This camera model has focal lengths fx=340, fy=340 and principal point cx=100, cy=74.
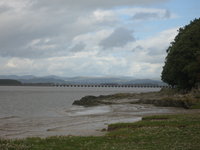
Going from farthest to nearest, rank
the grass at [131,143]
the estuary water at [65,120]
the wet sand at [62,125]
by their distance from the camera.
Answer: the estuary water at [65,120] → the wet sand at [62,125] → the grass at [131,143]

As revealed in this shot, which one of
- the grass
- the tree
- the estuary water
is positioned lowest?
the estuary water

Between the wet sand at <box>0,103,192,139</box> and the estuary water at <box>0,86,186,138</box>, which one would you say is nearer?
the wet sand at <box>0,103,192,139</box>

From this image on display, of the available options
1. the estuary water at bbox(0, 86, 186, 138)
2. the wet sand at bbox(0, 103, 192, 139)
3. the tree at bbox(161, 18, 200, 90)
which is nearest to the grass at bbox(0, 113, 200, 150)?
the wet sand at bbox(0, 103, 192, 139)

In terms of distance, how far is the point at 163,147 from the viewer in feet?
56.5

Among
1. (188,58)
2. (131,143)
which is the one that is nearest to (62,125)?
(131,143)

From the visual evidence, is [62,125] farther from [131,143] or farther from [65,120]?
[131,143]

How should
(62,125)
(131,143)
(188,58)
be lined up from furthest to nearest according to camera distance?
(188,58), (62,125), (131,143)

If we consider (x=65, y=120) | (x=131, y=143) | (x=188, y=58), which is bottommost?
(x=65, y=120)

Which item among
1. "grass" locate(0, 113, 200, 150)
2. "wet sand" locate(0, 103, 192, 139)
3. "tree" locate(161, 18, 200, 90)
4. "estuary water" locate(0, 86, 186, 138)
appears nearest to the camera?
"grass" locate(0, 113, 200, 150)

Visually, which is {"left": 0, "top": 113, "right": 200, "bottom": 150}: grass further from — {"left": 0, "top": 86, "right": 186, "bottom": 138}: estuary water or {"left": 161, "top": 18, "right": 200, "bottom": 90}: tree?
{"left": 161, "top": 18, "right": 200, "bottom": 90}: tree

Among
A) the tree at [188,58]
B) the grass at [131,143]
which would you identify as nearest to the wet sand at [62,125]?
the grass at [131,143]

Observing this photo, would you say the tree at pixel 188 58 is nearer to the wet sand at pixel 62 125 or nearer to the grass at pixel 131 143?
the wet sand at pixel 62 125

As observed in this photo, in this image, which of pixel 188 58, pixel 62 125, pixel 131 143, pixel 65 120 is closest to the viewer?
pixel 131 143

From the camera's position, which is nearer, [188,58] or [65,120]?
[65,120]
